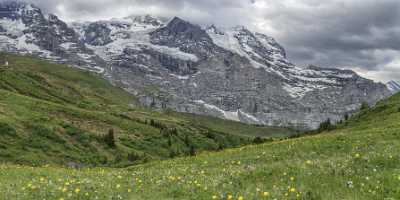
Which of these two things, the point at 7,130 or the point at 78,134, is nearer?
the point at 7,130

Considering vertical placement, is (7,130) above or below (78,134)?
above

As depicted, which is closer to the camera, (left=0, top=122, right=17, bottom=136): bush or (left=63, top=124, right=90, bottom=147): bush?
(left=0, top=122, right=17, bottom=136): bush

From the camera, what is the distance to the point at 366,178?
53.4 feet

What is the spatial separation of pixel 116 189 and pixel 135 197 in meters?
1.79

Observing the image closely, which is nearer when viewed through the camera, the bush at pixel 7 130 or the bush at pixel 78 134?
the bush at pixel 7 130

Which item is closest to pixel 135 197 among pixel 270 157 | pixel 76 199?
pixel 76 199

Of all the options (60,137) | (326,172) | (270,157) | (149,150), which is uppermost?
(326,172)

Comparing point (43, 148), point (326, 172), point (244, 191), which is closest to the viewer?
point (244, 191)

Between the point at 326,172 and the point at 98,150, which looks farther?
the point at 98,150

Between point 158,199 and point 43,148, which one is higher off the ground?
point 158,199

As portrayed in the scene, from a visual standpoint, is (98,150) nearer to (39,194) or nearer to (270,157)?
(270,157)

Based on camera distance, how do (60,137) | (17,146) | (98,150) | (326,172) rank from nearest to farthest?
(326,172) → (17,146) → (60,137) → (98,150)

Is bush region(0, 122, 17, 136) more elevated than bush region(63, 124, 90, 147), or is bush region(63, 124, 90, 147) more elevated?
bush region(0, 122, 17, 136)

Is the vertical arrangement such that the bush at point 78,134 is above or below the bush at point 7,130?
below
